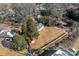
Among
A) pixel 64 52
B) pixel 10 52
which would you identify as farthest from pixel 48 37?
pixel 10 52

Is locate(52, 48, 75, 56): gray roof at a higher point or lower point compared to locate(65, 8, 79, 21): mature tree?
lower

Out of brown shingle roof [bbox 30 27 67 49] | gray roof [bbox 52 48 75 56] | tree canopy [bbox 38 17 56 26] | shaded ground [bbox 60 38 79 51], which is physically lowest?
gray roof [bbox 52 48 75 56]

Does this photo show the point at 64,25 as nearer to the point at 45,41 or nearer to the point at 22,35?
the point at 45,41

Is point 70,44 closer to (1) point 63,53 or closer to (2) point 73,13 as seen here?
(1) point 63,53

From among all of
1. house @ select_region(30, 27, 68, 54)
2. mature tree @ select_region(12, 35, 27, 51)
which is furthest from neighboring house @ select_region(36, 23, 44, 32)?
mature tree @ select_region(12, 35, 27, 51)

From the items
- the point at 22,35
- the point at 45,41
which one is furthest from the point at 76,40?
the point at 22,35

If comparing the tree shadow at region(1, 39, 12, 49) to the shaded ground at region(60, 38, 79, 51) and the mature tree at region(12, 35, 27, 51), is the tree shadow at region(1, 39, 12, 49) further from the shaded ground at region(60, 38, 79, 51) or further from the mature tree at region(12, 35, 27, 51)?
the shaded ground at region(60, 38, 79, 51)
